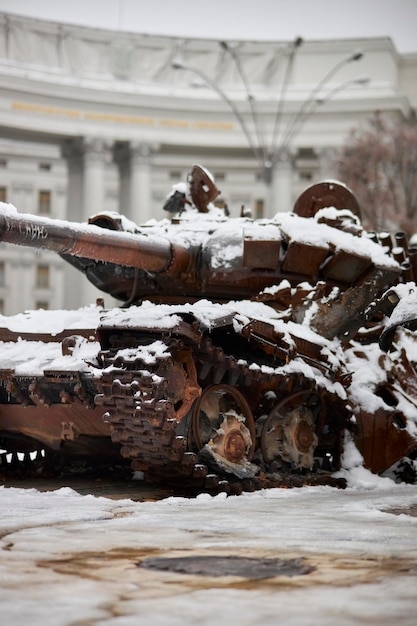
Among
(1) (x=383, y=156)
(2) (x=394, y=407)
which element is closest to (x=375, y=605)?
(2) (x=394, y=407)

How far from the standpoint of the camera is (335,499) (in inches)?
304

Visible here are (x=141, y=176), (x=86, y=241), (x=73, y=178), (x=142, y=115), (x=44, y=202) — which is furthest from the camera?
(x=73, y=178)

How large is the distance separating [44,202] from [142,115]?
18.1 feet

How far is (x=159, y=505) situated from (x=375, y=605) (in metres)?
3.33

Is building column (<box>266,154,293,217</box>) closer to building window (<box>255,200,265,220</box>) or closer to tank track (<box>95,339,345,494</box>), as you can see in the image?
building window (<box>255,200,265,220</box>)

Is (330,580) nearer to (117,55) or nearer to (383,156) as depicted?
(383,156)

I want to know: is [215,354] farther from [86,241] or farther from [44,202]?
[44,202]

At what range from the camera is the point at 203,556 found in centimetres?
488

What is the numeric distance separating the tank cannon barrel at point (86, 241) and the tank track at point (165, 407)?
91 cm

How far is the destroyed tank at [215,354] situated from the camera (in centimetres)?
747

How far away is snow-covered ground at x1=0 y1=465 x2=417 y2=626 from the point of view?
3.71 metres

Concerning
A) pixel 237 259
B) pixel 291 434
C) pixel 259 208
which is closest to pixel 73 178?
pixel 259 208

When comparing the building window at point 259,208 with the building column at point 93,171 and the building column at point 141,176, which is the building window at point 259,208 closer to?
the building column at point 141,176

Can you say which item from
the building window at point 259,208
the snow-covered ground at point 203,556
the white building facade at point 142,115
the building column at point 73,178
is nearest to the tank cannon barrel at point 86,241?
the snow-covered ground at point 203,556
